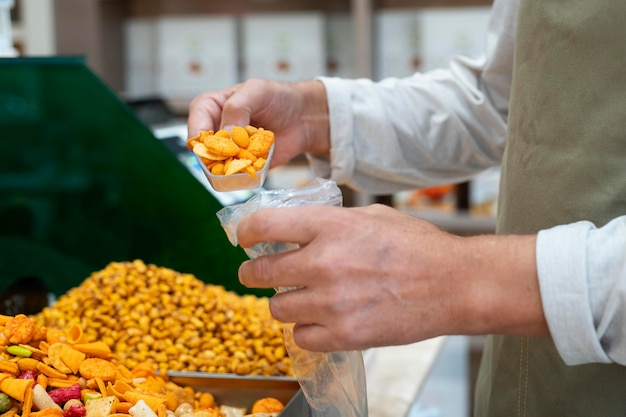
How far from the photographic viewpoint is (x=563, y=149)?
98 cm

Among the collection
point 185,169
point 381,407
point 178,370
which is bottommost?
point 381,407

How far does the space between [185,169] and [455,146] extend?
521mm

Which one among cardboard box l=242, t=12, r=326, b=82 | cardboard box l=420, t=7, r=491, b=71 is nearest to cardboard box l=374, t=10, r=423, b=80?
cardboard box l=420, t=7, r=491, b=71

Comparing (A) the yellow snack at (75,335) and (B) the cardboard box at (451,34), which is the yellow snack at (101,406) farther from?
(B) the cardboard box at (451,34)

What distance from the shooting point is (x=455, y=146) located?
1.36 meters

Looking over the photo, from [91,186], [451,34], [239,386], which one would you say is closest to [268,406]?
[239,386]

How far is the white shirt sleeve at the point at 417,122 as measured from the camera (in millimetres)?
1306

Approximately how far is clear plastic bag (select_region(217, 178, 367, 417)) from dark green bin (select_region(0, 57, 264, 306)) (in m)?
0.59

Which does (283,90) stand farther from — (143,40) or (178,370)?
(143,40)

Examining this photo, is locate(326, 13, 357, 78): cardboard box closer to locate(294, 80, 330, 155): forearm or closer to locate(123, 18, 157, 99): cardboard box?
locate(123, 18, 157, 99): cardboard box

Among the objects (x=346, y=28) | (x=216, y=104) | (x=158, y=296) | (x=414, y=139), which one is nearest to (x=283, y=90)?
(x=216, y=104)

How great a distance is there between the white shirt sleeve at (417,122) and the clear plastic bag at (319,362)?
1.50 ft

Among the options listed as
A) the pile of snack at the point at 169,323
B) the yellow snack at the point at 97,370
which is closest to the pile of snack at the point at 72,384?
the yellow snack at the point at 97,370

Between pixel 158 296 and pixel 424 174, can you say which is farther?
pixel 424 174
